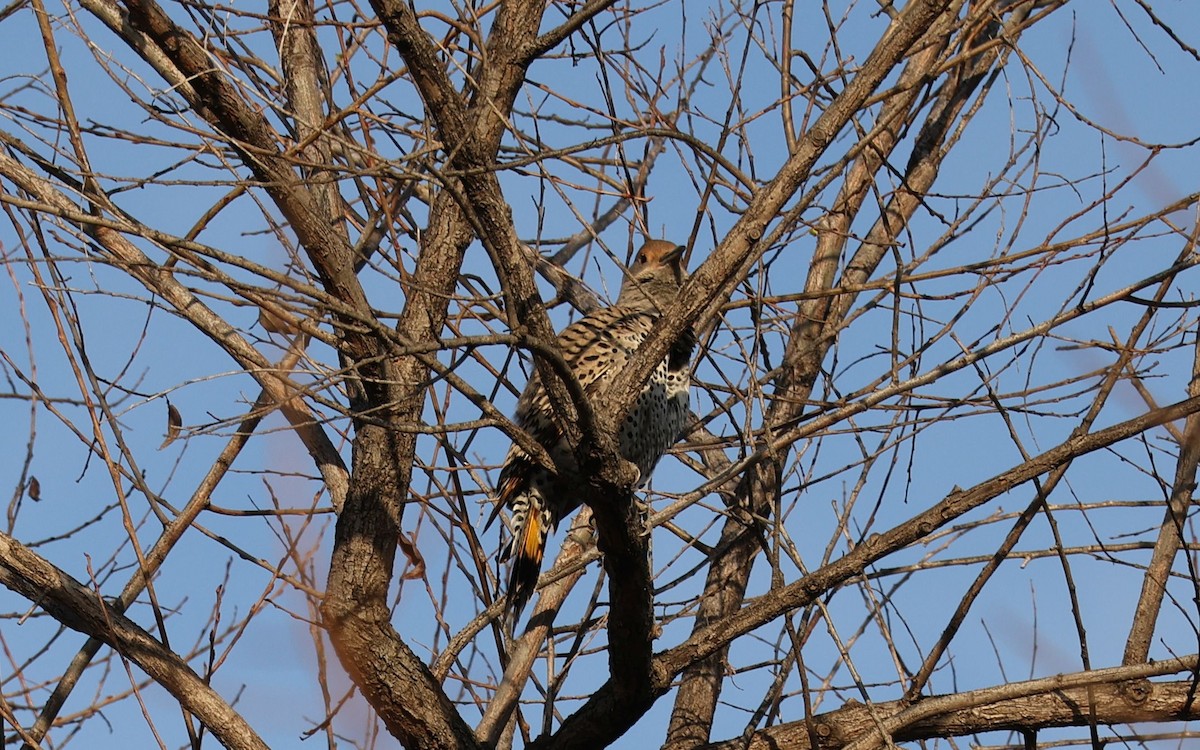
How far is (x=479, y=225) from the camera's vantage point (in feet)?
9.62

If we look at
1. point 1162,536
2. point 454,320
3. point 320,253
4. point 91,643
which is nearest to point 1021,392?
point 1162,536

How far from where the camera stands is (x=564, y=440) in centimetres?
463

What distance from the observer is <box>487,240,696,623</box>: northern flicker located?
4.67 meters

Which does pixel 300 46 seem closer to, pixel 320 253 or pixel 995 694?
pixel 320 253

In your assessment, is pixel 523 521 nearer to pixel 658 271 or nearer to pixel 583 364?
pixel 583 364

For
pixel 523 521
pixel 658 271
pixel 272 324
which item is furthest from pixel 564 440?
pixel 658 271

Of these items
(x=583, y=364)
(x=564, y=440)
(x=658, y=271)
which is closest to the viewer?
(x=564, y=440)

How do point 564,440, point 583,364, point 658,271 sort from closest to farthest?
point 564,440, point 583,364, point 658,271

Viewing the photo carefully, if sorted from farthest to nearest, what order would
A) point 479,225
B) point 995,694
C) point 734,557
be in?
point 734,557, point 995,694, point 479,225

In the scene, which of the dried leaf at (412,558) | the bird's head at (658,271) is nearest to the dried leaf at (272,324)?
the dried leaf at (412,558)

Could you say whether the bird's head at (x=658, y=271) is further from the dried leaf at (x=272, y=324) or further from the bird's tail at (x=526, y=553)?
the dried leaf at (x=272, y=324)

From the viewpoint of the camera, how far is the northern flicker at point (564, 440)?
184 inches

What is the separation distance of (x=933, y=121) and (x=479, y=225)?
351 centimetres

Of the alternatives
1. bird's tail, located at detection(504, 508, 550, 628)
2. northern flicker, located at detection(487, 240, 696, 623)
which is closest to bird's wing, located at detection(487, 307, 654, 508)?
northern flicker, located at detection(487, 240, 696, 623)
